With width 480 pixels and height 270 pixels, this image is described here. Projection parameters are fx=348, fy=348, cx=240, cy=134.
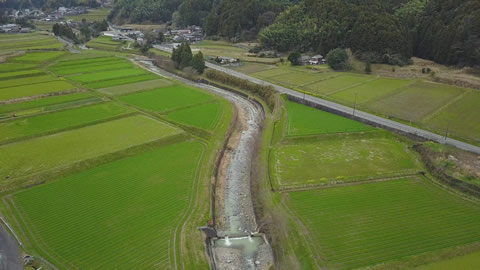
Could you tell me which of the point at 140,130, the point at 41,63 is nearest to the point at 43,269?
the point at 140,130

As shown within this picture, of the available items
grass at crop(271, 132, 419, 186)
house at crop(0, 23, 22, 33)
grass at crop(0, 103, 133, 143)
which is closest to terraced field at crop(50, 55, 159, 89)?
grass at crop(0, 103, 133, 143)

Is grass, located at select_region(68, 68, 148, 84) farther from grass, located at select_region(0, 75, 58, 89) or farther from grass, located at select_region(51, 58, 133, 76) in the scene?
grass, located at select_region(0, 75, 58, 89)

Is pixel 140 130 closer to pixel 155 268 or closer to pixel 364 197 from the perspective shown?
pixel 155 268

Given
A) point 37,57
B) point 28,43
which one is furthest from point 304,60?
point 28,43

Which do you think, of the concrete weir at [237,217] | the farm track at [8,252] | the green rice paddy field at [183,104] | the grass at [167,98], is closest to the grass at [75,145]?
the green rice paddy field at [183,104]

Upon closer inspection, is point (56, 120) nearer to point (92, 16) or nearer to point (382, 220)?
point (382, 220)

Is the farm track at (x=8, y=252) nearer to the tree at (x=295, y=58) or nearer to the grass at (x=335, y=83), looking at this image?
the grass at (x=335, y=83)

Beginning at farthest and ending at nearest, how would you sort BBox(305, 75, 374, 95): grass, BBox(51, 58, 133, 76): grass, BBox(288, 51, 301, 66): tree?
BBox(288, 51, 301, 66): tree, BBox(51, 58, 133, 76): grass, BBox(305, 75, 374, 95): grass
